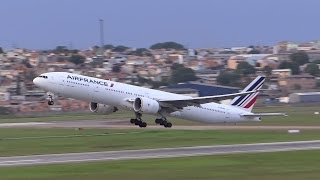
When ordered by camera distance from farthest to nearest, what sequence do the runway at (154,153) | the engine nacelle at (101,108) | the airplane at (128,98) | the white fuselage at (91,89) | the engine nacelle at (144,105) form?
the engine nacelle at (101,108) → the engine nacelle at (144,105) → the airplane at (128,98) → the white fuselage at (91,89) → the runway at (154,153)

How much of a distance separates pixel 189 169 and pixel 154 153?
26.5 ft

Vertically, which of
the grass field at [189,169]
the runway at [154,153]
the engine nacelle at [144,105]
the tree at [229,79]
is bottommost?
the grass field at [189,169]

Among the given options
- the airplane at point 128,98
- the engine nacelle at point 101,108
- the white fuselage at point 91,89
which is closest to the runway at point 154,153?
the airplane at point 128,98

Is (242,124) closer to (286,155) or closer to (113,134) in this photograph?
(113,134)

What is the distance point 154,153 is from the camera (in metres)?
42.5

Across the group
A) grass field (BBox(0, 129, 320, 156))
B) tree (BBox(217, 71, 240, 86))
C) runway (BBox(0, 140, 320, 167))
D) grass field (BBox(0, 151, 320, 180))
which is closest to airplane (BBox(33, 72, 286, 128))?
grass field (BBox(0, 129, 320, 156))

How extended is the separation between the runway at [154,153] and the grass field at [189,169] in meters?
2.11

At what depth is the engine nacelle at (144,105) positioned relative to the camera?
60.2 meters

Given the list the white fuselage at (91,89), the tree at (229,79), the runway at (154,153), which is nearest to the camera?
the runway at (154,153)

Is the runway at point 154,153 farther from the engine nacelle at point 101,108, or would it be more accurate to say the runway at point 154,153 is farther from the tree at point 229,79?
the tree at point 229,79

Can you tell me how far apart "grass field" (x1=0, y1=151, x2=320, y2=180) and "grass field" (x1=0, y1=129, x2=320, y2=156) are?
903 centimetres

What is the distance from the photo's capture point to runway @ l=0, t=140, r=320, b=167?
3897 cm

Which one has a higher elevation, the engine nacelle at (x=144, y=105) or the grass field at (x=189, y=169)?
the engine nacelle at (x=144, y=105)

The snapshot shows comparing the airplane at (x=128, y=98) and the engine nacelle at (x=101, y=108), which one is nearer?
the airplane at (x=128, y=98)
